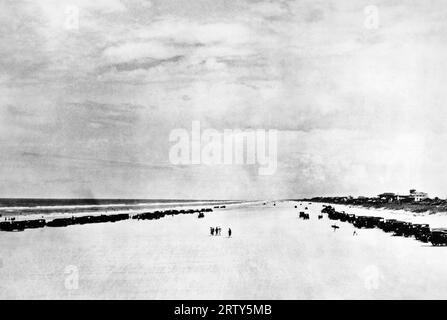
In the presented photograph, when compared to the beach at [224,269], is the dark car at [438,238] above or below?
above

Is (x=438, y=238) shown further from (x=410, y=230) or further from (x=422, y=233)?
(x=410, y=230)

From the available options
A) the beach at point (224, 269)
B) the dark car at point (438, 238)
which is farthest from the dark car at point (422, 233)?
the dark car at point (438, 238)

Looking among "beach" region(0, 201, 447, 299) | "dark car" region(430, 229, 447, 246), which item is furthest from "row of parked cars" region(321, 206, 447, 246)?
"beach" region(0, 201, 447, 299)

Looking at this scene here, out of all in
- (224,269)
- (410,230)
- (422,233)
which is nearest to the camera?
(224,269)

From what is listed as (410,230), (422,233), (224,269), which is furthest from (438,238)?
(224,269)

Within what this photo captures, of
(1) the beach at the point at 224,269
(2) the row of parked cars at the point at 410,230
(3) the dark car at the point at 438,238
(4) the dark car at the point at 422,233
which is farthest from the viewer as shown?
(4) the dark car at the point at 422,233

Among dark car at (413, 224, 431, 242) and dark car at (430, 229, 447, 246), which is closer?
dark car at (430, 229, 447, 246)

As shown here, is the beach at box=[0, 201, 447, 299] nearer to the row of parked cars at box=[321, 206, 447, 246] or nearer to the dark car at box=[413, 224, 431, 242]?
the dark car at box=[413, 224, 431, 242]

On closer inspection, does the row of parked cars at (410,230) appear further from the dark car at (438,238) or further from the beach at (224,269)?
the beach at (224,269)
